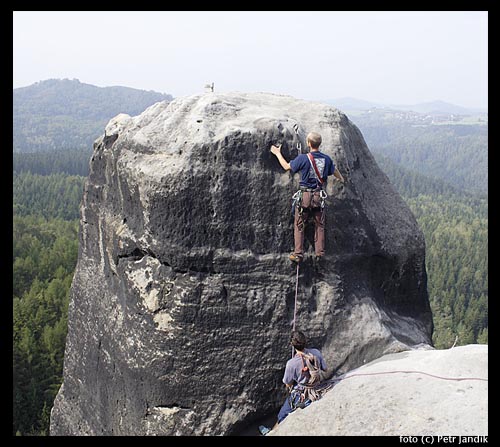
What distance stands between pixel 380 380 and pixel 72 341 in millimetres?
5818

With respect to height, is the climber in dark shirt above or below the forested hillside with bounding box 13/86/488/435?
above

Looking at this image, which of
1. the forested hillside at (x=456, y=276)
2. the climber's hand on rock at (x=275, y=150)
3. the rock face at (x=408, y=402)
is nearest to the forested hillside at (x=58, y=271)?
the forested hillside at (x=456, y=276)

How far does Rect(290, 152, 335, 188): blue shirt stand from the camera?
7758 mm

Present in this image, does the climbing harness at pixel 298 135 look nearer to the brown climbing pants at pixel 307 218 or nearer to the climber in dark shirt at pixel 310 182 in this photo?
the climber in dark shirt at pixel 310 182

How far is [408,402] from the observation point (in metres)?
6.77

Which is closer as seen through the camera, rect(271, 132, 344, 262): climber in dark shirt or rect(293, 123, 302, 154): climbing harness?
rect(271, 132, 344, 262): climber in dark shirt

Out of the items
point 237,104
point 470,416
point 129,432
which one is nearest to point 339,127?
point 237,104

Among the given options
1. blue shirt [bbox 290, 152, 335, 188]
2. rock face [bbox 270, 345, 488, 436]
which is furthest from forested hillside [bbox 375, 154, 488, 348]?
blue shirt [bbox 290, 152, 335, 188]

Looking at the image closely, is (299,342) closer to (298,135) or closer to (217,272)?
(217,272)

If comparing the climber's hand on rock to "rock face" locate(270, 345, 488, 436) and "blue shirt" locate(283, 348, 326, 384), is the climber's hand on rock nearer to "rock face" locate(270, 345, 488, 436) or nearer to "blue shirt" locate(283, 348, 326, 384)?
"blue shirt" locate(283, 348, 326, 384)

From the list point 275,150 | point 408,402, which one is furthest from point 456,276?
point 408,402

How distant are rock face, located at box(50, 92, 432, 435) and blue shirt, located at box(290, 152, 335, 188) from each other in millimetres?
323

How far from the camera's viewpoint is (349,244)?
8.53m

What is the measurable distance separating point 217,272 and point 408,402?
3.14m
